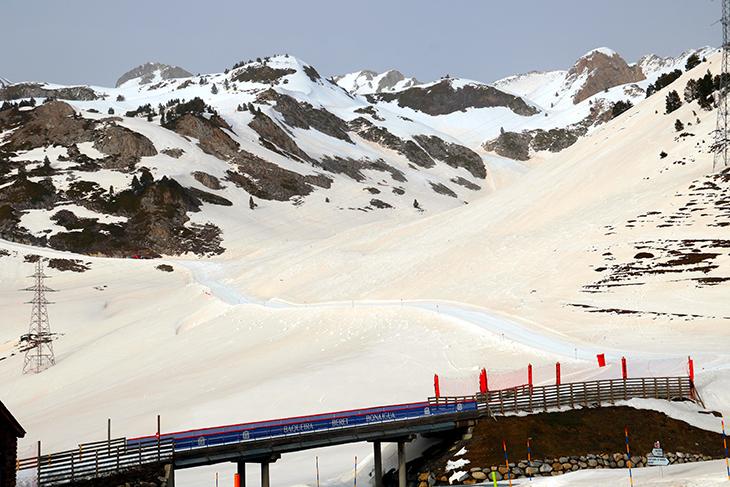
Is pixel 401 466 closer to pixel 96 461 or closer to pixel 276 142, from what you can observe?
pixel 96 461

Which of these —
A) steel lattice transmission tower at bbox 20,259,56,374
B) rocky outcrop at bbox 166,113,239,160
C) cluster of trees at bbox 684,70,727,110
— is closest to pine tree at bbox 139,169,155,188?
rocky outcrop at bbox 166,113,239,160

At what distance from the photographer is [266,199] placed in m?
156

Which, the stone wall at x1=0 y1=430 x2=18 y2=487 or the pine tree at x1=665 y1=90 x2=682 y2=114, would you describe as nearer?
the stone wall at x1=0 y1=430 x2=18 y2=487

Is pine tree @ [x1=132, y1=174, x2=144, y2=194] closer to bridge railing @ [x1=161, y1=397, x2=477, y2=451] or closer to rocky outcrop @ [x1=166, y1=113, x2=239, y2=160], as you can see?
rocky outcrop @ [x1=166, y1=113, x2=239, y2=160]

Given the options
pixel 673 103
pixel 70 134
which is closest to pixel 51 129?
pixel 70 134

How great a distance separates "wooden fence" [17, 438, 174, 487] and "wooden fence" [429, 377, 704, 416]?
12.3m

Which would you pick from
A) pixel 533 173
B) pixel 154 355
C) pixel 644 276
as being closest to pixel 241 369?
pixel 154 355

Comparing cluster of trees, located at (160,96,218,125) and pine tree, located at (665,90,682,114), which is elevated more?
cluster of trees, located at (160,96,218,125)

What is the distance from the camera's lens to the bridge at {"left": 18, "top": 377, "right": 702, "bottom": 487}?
2027 centimetres

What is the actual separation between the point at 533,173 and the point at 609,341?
7406cm

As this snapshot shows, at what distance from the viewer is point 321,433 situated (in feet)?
79.6

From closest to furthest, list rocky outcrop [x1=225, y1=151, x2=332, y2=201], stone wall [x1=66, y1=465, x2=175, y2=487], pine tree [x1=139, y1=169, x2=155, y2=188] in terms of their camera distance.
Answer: stone wall [x1=66, y1=465, x2=175, y2=487] → pine tree [x1=139, y1=169, x2=155, y2=188] → rocky outcrop [x1=225, y1=151, x2=332, y2=201]

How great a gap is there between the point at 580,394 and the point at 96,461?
20782 millimetres

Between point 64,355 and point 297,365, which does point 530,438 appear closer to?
point 297,365
